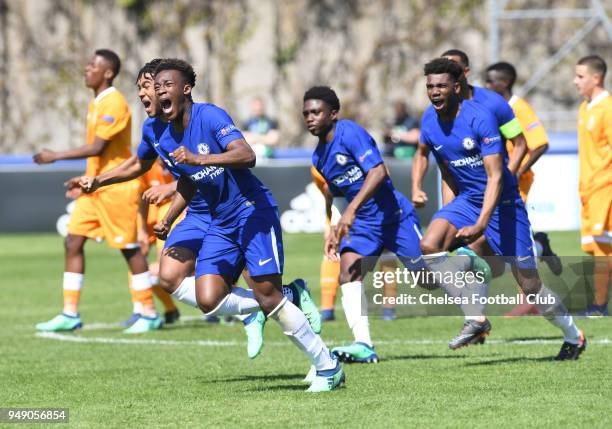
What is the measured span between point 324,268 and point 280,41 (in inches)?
798

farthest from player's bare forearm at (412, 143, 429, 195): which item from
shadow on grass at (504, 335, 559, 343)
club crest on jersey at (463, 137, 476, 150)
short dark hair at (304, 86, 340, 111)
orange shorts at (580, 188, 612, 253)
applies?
orange shorts at (580, 188, 612, 253)

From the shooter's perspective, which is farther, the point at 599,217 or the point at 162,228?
the point at 599,217

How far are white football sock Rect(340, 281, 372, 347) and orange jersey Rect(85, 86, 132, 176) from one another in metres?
3.14

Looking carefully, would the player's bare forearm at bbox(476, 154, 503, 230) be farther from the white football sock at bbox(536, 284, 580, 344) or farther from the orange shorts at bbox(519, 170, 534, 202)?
the orange shorts at bbox(519, 170, 534, 202)

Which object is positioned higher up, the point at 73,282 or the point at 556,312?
the point at 556,312

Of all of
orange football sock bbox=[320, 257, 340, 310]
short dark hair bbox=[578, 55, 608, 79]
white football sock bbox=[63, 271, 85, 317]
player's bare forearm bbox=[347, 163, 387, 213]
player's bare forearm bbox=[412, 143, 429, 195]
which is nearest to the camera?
player's bare forearm bbox=[347, 163, 387, 213]

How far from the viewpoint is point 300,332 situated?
8250 millimetres

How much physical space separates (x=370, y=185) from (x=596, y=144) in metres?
3.97

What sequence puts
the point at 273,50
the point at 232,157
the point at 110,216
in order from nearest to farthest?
the point at 232,157
the point at 110,216
the point at 273,50

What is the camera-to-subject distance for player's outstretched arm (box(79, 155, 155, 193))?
30.4ft

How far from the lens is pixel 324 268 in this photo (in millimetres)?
13016

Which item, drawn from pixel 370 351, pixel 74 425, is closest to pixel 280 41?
pixel 370 351

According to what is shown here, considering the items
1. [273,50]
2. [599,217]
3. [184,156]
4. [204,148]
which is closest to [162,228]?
[204,148]

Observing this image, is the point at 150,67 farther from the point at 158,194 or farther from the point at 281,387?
the point at 281,387
